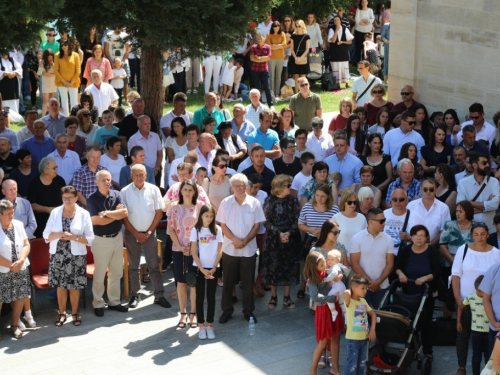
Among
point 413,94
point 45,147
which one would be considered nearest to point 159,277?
point 45,147

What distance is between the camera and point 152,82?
52.4 ft

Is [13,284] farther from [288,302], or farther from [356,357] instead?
[356,357]

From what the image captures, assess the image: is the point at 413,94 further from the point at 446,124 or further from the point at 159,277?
the point at 159,277

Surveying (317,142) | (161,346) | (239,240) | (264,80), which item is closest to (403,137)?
(317,142)

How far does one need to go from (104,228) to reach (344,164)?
12.0 feet

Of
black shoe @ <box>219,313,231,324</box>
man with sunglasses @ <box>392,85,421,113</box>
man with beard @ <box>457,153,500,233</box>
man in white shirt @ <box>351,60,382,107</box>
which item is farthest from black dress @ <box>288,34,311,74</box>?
black shoe @ <box>219,313,231,324</box>

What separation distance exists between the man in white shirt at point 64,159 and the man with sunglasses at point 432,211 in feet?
16.8

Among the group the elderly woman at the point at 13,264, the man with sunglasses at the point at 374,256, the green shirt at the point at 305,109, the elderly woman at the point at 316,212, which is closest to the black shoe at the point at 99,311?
the elderly woman at the point at 13,264

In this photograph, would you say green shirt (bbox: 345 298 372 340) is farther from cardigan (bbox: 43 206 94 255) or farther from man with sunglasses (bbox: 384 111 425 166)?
man with sunglasses (bbox: 384 111 425 166)

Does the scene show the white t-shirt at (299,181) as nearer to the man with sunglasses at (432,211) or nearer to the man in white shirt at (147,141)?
the man with sunglasses at (432,211)

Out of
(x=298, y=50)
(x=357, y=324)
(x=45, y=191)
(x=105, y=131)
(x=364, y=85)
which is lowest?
(x=357, y=324)

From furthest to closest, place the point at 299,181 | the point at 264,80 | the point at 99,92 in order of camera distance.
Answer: the point at 264,80 → the point at 99,92 → the point at 299,181

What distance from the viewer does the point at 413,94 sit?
16500 millimetres

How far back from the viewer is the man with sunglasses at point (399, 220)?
11.4m
